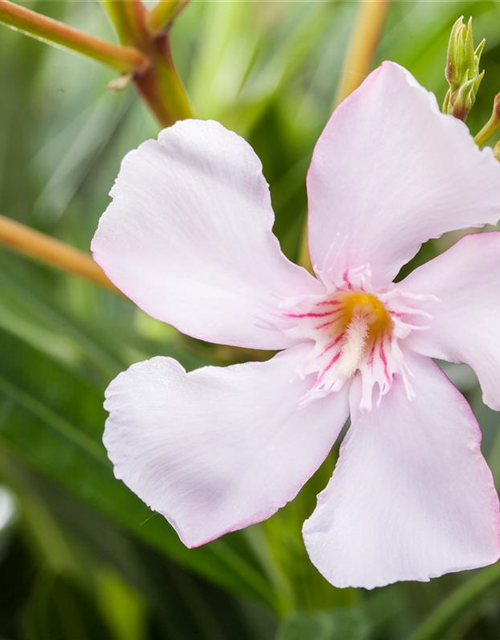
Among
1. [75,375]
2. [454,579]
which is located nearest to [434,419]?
[75,375]

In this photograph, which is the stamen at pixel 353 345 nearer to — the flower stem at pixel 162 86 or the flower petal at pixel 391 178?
the flower petal at pixel 391 178

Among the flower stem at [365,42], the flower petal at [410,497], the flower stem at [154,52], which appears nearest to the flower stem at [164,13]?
the flower stem at [154,52]

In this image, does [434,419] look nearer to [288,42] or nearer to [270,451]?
[270,451]

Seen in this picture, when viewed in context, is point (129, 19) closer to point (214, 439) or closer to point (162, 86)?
point (162, 86)

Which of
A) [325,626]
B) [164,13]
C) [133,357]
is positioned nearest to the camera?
[164,13]

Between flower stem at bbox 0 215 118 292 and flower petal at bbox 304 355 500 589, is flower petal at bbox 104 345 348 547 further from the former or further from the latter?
flower stem at bbox 0 215 118 292

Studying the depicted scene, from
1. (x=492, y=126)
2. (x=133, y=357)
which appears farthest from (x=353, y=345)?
(x=133, y=357)

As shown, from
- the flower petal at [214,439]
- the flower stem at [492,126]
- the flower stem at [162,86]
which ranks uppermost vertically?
the flower stem at [492,126]
